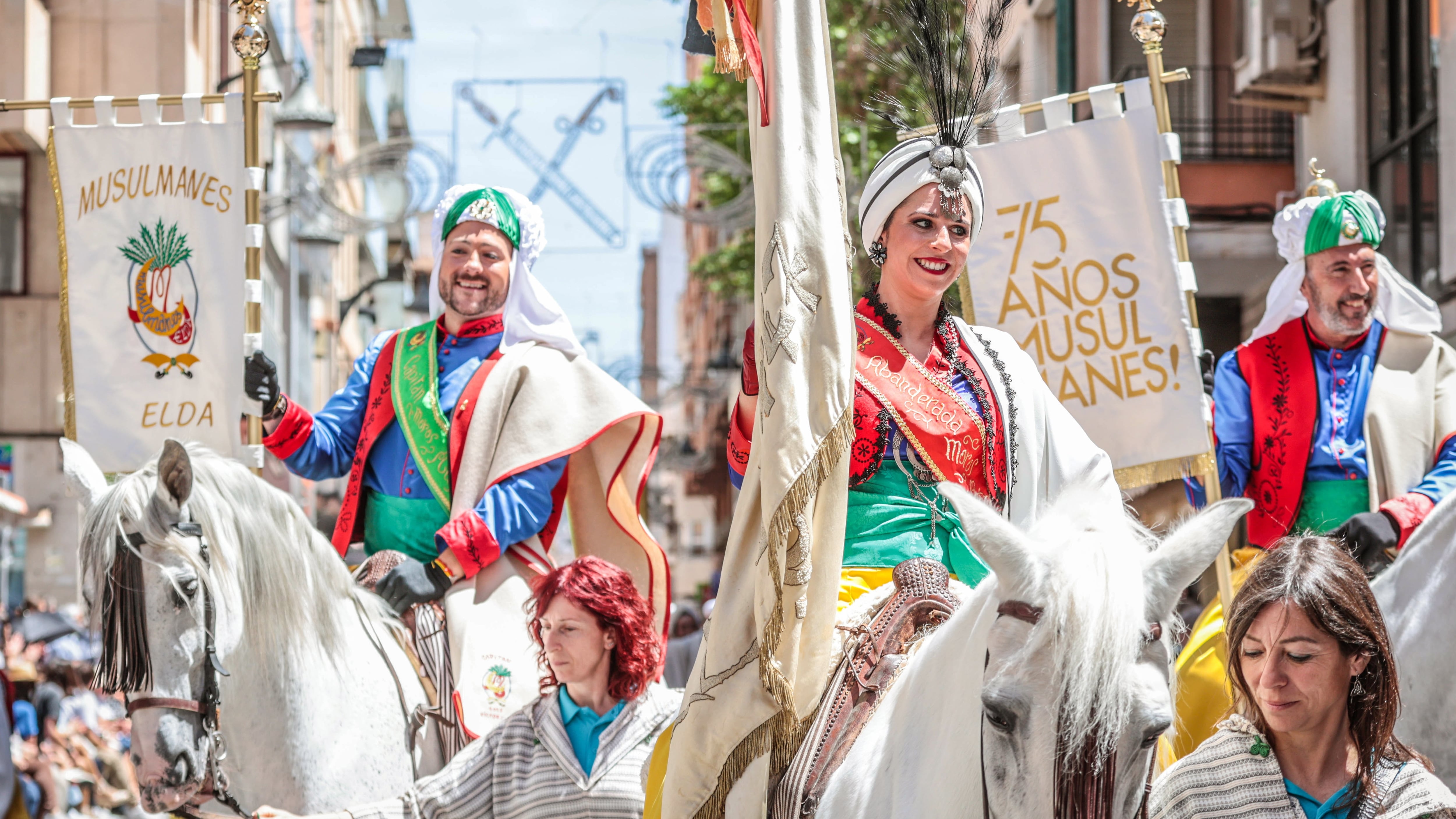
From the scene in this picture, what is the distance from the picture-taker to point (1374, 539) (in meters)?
5.44

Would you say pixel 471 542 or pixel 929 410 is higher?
pixel 929 410

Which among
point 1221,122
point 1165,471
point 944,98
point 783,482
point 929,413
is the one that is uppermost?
point 1221,122

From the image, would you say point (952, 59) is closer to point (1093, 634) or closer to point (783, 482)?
point (783, 482)

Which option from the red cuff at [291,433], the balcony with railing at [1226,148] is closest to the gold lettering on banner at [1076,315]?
the red cuff at [291,433]

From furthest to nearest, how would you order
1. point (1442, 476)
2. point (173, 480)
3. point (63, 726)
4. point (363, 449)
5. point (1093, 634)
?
point (63, 726) < point (363, 449) < point (1442, 476) < point (173, 480) < point (1093, 634)

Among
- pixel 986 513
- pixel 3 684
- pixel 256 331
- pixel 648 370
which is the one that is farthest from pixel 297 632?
pixel 648 370

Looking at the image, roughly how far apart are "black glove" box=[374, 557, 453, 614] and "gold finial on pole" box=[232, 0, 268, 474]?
1.03 m

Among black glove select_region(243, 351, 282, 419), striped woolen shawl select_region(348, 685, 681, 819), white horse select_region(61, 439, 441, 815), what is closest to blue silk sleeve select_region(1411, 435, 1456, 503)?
striped woolen shawl select_region(348, 685, 681, 819)

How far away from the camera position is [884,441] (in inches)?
160

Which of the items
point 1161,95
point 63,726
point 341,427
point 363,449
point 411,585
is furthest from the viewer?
point 63,726

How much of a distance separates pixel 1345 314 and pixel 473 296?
3143 mm

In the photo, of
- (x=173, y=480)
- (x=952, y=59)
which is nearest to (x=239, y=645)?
(x=173, y=480)

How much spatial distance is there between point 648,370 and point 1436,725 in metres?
22.2

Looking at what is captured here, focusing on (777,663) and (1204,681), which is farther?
(1204,681)
